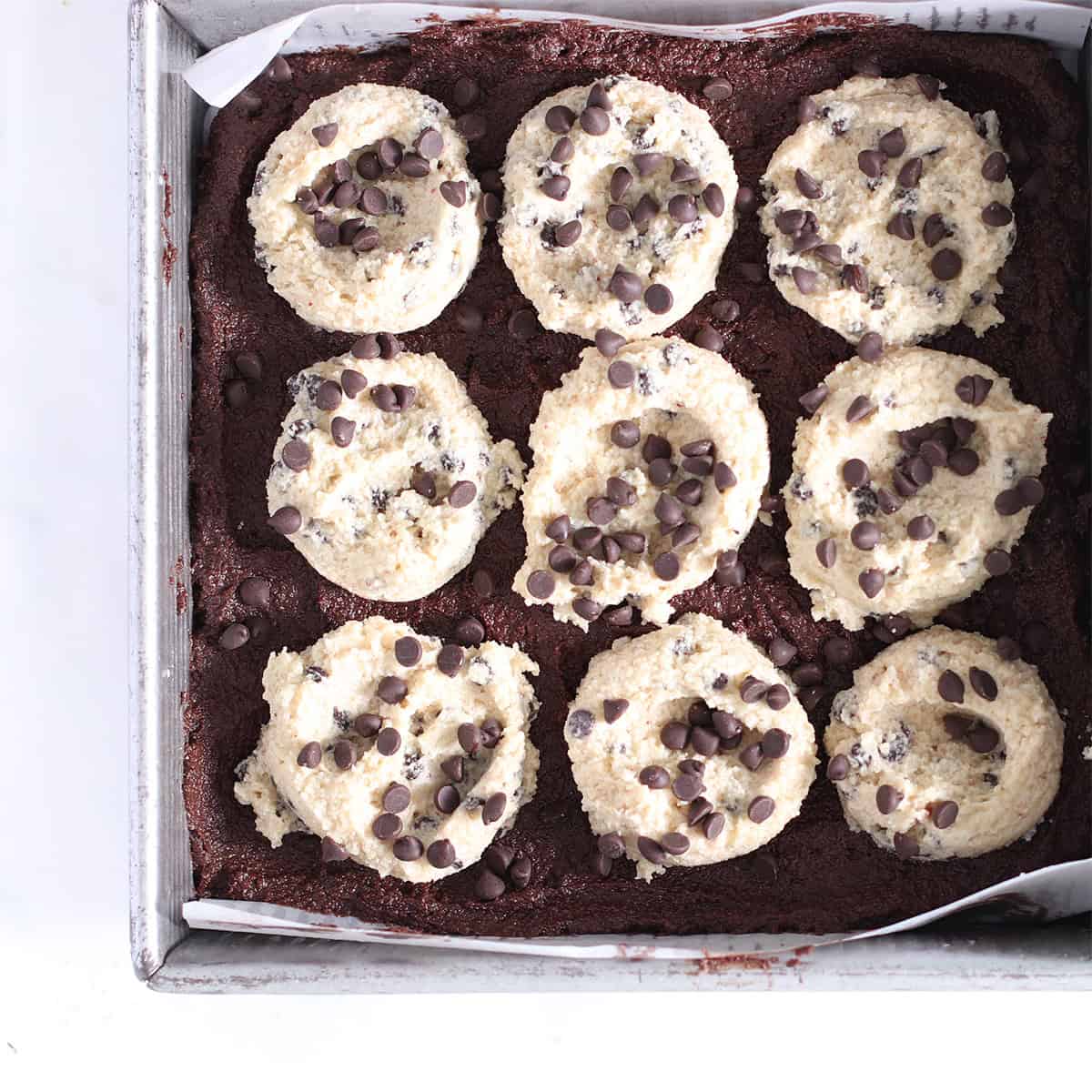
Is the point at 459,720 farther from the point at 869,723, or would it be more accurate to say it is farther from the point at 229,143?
the point at 229,143

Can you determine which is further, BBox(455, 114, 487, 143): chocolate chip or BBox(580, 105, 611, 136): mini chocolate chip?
BBox(455, 114, 487, 143): chocolate chip

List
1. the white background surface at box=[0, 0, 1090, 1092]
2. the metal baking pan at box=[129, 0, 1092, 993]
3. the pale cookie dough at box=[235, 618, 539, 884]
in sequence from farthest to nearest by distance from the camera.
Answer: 1. the white background surface at box=[0, 0, 1090, 1092]
2. the pale cookie dough at box=[235, 618, 539, 884]
3. the metal baking pan at box=[129, 0, 1092, 993]

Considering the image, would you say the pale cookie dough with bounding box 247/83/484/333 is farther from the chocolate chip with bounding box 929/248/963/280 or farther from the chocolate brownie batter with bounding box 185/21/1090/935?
the chocolate chip with bounding box 929/248/963/280

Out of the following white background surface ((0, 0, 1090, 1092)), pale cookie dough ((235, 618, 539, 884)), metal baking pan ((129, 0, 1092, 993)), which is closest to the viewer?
metal baking pan ((129, 0, 1092, 993))

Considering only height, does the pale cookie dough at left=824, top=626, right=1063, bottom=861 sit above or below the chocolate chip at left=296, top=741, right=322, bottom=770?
below

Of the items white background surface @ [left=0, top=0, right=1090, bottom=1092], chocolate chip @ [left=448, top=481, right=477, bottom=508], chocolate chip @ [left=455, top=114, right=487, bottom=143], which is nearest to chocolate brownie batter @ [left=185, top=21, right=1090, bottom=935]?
chocolate chip @ [left=455, top=114, right=487, bottom=143]

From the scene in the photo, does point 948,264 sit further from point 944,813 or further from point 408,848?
point 408,848

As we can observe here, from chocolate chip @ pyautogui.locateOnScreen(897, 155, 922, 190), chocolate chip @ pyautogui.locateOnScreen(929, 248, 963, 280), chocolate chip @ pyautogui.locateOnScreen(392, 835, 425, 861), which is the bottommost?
chocolate chip @ pyautogui.locateOnScreen(392, 835, 425, 861)
